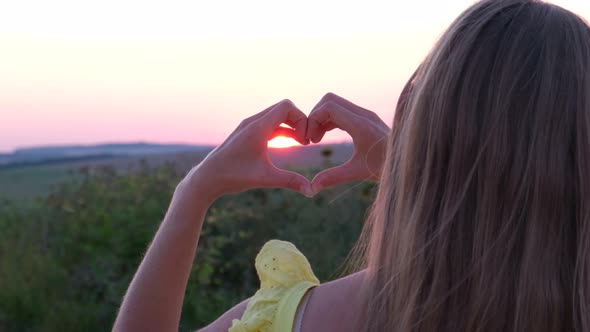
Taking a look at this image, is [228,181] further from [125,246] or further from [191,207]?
[125,246]

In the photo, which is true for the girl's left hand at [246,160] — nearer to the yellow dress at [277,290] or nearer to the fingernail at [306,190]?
the fingernail at [306,190]

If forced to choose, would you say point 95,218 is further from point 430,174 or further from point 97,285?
point 430,174

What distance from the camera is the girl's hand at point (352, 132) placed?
65.8 inches

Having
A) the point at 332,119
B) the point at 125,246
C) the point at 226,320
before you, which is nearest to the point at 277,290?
the point at 226,320

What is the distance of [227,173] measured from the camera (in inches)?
64.2

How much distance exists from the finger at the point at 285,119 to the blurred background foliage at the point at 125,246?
3434mm

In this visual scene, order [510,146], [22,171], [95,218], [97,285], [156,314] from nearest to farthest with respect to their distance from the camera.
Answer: [510,146] < [156,314] < [97,285] < [95,218] < [22,171]

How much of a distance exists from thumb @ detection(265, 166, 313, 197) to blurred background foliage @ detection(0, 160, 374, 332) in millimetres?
3430

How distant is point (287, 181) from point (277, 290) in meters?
0.20

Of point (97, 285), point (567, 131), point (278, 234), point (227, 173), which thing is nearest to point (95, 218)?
point (97, 285)

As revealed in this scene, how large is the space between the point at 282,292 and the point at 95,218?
182 inches

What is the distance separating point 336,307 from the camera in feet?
4.83

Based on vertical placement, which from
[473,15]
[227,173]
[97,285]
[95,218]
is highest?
[473,15]

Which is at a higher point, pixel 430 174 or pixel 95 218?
pixel 430 174
